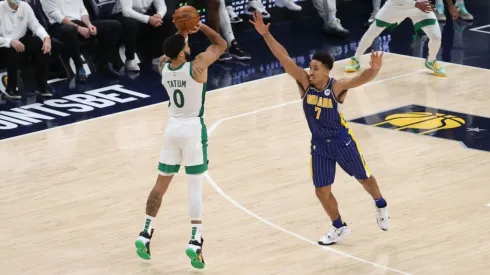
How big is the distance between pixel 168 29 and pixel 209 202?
236 inches

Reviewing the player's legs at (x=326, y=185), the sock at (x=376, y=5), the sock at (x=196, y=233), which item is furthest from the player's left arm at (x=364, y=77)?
the sock at (x=376, y=5)

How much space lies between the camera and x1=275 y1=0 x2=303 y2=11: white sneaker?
18359 millimetres

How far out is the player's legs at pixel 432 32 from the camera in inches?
579

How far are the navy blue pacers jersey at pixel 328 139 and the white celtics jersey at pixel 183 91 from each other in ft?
3.12

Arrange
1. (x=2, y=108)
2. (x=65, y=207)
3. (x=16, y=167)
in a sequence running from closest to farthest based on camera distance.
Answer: (x=65, y=207) → (x=16, y=167) → (x=2, y=108)

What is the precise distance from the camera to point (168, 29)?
16.1 m

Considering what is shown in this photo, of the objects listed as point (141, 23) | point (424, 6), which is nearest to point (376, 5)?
point (424, 6)

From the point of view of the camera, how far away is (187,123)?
29.1ft

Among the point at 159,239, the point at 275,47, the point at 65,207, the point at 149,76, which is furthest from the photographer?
the point at 149,76

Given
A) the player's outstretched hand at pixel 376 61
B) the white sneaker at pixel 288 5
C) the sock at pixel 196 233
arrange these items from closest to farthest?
the player's outstretched hand at pixel 376 61
the sock at pixel 196 233
the white sneaker at pixel 288 5

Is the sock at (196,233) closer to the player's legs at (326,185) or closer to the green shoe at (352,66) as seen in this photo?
the player's legs at (326,185)

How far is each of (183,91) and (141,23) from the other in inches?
286

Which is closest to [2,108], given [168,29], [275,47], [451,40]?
[168,29]

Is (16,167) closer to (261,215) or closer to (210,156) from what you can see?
(210,156)
